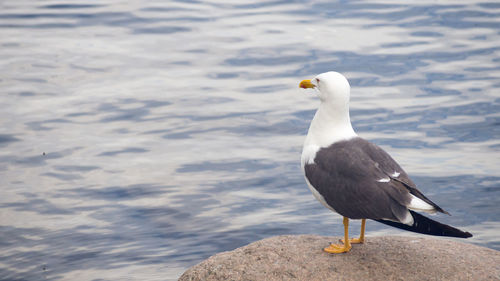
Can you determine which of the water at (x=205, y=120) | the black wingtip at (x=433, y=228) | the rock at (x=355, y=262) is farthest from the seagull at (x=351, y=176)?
the water at (x=205, y=120)

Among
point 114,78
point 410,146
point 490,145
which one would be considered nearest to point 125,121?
point 114,78

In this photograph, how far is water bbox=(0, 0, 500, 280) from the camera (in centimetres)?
1025

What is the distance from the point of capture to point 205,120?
1346 cm

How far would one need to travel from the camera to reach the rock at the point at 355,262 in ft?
20.8

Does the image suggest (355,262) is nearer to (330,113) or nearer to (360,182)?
(360,182)

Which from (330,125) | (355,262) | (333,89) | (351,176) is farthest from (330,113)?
(355,262)

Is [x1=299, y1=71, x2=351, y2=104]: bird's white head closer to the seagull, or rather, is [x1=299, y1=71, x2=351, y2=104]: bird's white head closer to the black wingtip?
the seagull

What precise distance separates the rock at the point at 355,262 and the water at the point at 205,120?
269 centimetres

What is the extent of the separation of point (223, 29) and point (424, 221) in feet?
42.2

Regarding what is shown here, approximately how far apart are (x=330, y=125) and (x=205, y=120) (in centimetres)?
704

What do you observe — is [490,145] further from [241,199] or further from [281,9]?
[281,9]

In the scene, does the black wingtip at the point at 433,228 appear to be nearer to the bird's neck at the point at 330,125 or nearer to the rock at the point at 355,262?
the rock at the point at 355,262

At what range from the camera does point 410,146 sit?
12.3 m

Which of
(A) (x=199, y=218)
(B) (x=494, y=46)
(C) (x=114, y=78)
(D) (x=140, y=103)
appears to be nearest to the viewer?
(A) (x=199, y=218)
